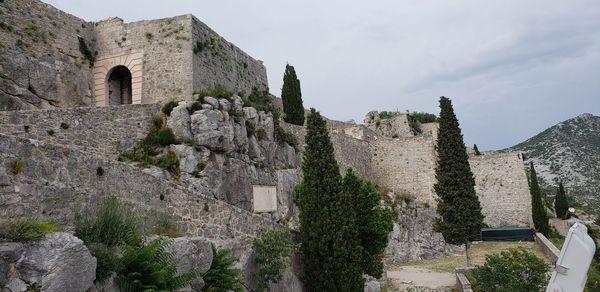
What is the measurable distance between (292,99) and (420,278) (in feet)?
50.2

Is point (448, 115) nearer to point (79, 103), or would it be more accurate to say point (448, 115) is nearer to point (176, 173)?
point (176, 173)

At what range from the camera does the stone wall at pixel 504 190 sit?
40281mm

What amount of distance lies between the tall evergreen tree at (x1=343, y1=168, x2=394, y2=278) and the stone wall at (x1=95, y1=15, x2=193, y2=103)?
34.1 feet

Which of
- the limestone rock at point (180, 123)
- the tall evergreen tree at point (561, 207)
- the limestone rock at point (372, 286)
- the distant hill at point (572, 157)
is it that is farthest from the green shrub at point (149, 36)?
the distant hill at point (572, 157)

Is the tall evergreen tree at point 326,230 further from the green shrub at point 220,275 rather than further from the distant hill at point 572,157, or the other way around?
the distant hill at point 572,157

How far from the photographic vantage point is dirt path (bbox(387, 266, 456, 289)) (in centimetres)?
2178

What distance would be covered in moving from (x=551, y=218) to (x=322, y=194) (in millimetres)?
34300

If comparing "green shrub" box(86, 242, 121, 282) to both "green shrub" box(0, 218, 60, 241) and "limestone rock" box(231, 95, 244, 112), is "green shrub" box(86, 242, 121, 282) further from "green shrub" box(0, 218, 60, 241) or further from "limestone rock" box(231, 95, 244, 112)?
"limestone rock" box(231, 95, 244, 112)

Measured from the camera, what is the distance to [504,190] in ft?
135

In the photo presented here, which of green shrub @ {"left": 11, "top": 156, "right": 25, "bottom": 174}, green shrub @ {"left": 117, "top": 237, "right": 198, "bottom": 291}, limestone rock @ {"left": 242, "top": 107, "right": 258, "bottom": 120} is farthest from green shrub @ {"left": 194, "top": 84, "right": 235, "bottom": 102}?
green shrub @ {"left": 117, "top": 237, "right": 198, "bottom": 291}

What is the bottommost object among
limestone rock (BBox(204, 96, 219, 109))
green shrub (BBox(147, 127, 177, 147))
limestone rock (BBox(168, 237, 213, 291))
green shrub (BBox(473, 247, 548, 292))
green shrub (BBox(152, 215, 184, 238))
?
green shrub (BBox(473, 247, 548, 292))

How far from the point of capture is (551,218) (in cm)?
4322

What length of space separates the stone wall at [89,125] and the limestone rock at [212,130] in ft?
6.80

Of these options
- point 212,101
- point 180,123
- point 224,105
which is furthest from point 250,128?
point 180,123
